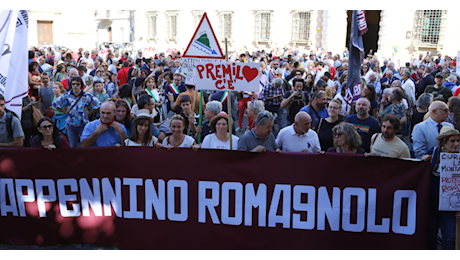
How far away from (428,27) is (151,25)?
32558 millimetres

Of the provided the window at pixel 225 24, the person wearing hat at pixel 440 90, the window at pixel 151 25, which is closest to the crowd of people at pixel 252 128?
the person wearing hat at pixel 440 90

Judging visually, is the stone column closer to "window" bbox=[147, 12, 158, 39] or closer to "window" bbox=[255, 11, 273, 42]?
"window" bbox=[255, 11, 273, 42]

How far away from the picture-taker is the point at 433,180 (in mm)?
4332

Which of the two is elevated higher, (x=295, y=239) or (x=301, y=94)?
(x=301, y=94)

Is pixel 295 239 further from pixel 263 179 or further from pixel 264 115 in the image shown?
pixel 264 115

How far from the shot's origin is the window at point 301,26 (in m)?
37.1

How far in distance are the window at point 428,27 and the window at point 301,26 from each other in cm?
996

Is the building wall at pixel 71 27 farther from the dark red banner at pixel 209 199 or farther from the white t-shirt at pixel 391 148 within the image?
the white t-shirt at pixel 391 148

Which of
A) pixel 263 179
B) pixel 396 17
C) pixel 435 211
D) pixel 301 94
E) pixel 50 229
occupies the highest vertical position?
pixel 396 17

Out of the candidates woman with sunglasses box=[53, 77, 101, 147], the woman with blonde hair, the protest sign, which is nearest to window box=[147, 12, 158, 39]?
woman with sunglasses box=[53, 77, 101, 147]

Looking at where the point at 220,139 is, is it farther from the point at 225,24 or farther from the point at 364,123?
the point at 225,24

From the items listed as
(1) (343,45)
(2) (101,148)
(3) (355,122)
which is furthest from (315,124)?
(1) (343,45)

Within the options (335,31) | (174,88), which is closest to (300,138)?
(174,88)

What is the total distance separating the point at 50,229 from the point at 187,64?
2.65 m
